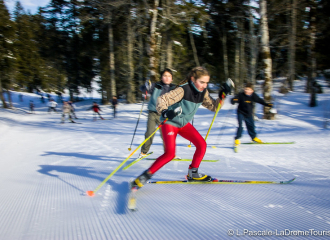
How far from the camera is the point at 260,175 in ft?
12.5

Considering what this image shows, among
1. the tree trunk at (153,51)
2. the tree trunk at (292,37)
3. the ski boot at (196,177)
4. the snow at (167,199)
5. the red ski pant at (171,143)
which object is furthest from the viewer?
the tree trunk at (153,51)

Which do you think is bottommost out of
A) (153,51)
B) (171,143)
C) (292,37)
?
(171,143)

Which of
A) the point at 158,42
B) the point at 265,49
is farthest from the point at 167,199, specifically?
the point at 158,42

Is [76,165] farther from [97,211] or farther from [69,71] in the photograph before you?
[69,71]

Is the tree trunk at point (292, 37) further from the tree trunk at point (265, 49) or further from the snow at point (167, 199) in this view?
the snow at point (167, 199)

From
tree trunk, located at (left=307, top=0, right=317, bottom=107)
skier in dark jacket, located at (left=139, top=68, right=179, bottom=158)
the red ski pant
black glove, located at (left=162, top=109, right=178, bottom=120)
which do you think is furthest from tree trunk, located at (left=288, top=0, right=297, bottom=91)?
black glove, located at (left=162, top=109, right=178, bottom=120)

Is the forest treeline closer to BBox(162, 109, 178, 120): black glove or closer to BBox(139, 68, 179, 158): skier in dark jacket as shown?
BBox(139, 68, 179, 158): skier in dark jacket

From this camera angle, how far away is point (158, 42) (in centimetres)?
1681

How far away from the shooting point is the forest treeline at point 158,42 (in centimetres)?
1174

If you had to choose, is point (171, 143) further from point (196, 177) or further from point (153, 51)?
point (153, 51)

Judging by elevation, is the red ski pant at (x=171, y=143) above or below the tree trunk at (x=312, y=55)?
below

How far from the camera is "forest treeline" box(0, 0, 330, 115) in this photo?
1174 cm

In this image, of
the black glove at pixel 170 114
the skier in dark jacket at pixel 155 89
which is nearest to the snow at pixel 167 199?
the skier in dark jacket at pixel 155 89

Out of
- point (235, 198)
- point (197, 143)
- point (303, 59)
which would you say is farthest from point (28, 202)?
point (303, 59)
